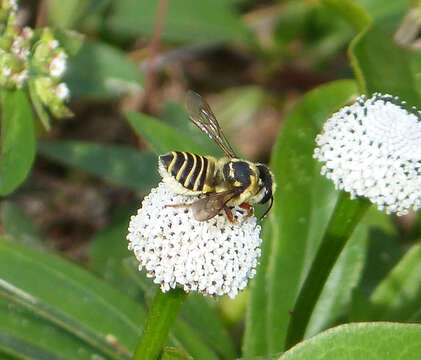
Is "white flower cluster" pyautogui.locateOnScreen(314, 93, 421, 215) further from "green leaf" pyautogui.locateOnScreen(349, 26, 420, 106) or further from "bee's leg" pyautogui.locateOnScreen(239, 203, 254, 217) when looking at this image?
"green leaf" pyautogui.locateOnScreen(349, 26, 420, 106)

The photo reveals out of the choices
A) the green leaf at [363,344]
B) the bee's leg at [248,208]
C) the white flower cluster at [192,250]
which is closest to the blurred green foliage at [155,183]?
the green leaf at [363,344]

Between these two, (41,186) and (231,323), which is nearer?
(231,323)

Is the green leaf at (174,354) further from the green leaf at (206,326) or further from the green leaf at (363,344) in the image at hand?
the green leaf at (206,326)

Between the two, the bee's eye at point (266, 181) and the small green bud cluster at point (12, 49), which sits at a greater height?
the small green bud cluster at point (12, 49)

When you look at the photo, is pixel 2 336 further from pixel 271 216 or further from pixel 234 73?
pixel 234 73

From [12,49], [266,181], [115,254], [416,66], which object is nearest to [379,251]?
[416,66]

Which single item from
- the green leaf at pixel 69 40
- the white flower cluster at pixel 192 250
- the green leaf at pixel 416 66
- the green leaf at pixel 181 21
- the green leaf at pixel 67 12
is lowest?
the green leaf at pixel 181 21

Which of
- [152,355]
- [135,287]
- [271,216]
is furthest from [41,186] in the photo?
[152,355]
